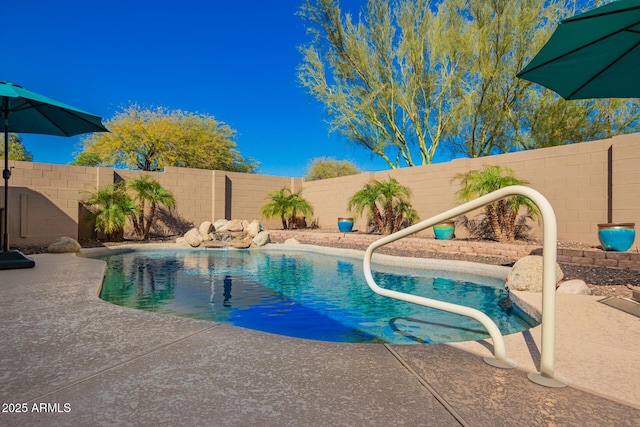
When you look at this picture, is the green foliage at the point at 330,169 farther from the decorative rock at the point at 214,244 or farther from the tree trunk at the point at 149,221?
the decorative rock at the point at 214,244

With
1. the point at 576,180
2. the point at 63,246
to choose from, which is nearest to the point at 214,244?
the point at 63,246

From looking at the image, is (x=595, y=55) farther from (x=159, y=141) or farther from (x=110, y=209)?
(x=159, y=141)

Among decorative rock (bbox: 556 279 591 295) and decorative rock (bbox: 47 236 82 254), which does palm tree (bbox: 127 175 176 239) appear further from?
decorative rock (bbox: 556 279 591 295)

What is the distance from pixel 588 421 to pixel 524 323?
2762 mm

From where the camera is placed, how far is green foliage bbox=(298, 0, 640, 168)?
1418cm

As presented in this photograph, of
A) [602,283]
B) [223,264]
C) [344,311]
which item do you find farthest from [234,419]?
[223,264]

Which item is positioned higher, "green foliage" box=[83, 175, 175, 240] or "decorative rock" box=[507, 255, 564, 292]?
"green foliage" box=[83, 175, 175, 240]

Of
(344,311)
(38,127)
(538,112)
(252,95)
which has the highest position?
(252,95)

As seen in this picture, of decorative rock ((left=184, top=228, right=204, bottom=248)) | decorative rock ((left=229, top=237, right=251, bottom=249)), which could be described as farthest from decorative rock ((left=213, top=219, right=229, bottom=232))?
decorative rock ((left=229, top=237, right=251, bottom=249))

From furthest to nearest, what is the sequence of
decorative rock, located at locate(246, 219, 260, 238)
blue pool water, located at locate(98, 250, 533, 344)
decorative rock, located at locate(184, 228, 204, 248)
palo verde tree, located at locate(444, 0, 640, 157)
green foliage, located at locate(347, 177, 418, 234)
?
1. palo verde tree, located at locate(444, 0, 640, 157)
2. decorative rock, located at locate(246, 219, 260, 238)
3. decorative rock, located at locate(184, 228, 204, 248)
4. green foliage, located at locate(347, 177, 418, 234)
5. blue pool water, located at locate(98, 250, 533, 344)

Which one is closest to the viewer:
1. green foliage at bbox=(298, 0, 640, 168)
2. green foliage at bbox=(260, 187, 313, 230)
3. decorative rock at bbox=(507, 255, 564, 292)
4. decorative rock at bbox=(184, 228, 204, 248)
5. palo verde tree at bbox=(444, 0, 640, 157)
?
decorative rock at bbox=(507, 255, 564, 292)

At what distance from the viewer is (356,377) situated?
1.82 m

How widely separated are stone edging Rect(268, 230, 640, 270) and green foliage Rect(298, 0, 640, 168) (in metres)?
7.72

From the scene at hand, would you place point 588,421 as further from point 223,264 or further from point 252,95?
point 252,95
